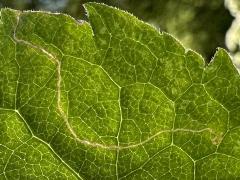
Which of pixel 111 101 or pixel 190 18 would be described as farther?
pixel 190 18

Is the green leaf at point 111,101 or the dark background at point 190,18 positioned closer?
the green leaf at point 111,101

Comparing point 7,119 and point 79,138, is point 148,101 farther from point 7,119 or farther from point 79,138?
point 7,119

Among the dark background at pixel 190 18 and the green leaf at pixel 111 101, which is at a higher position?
the dark background at pixel 190 18

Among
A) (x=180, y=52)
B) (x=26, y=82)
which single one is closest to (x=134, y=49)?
(x=180, y=52)

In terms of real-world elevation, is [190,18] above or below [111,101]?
above
